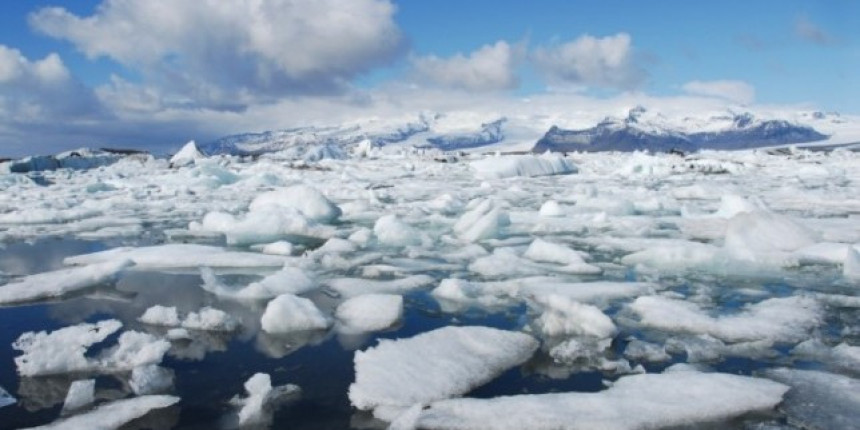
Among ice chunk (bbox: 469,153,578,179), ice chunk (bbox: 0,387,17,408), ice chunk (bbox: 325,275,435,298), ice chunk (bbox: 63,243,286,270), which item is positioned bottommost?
ice chunk (bbox: 0,387,17,408)

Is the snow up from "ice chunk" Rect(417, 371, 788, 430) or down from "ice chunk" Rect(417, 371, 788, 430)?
up

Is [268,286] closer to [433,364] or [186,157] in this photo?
[433,364]

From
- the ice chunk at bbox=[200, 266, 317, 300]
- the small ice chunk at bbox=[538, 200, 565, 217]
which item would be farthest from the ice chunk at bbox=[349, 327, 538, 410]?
the small ice chunk at bbox=[538, 200, 565, 217]

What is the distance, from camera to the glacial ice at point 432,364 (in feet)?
9.27

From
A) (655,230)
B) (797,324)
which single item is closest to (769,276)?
(797,324)

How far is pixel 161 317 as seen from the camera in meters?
4.05

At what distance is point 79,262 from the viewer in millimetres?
6219

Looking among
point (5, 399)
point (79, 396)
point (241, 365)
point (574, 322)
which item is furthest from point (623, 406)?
point (5, 399)

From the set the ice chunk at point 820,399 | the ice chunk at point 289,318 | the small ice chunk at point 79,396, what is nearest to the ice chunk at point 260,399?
the small ice chunk at point 79,396

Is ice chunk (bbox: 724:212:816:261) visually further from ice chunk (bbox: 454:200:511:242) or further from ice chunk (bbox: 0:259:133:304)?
ice chunk (bbox: 0:259:133:304)

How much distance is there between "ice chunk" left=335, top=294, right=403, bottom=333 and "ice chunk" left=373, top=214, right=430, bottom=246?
2.98 metres

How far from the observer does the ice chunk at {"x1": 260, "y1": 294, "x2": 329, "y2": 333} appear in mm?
3869

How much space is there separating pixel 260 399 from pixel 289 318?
1.20m

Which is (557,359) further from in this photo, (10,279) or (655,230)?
(655,230)
